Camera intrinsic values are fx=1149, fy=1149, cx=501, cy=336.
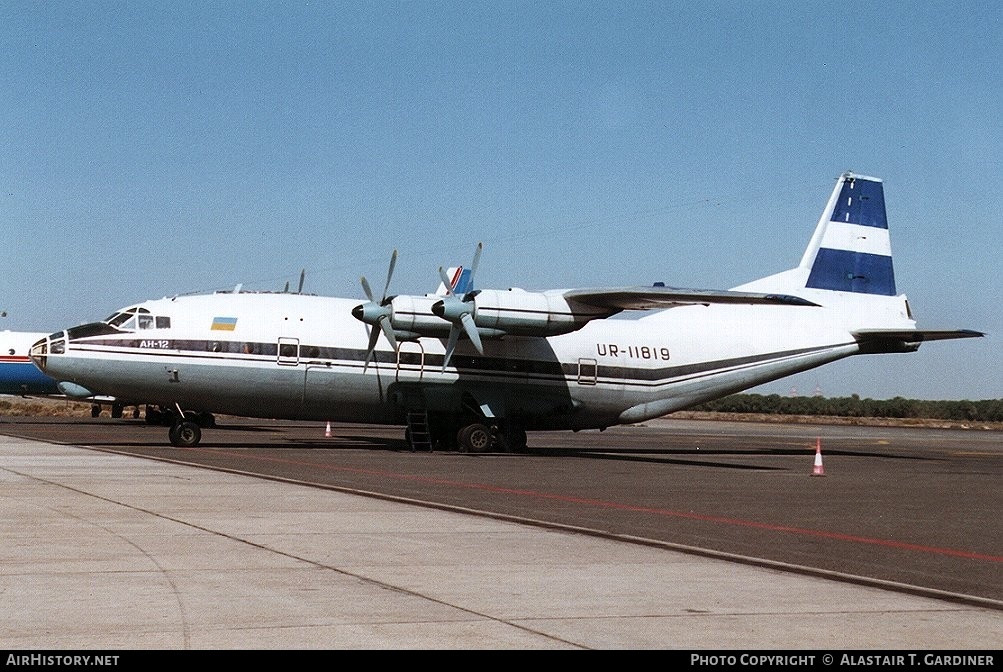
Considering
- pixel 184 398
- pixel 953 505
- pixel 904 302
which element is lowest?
pixel 953 505

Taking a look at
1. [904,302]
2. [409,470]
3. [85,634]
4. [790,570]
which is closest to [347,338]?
[409,470]

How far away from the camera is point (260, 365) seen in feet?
112

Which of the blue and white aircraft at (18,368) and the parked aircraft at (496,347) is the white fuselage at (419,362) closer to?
the parked aircraft at (496,347)

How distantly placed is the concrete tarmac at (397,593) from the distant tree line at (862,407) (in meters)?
106

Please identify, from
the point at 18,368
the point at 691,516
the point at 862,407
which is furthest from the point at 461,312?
the point at 862,407

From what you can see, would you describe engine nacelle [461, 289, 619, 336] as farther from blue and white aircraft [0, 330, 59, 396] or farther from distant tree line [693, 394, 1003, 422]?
distant tree line [693, 394, 1003, 422]

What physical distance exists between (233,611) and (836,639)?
4.35 meters

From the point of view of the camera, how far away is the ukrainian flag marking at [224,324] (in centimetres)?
3406

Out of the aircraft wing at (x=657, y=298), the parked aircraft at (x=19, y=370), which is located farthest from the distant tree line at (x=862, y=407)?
the aircraft wing at (x=657, y=298)

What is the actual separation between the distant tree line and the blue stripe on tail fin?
7689 centimetres

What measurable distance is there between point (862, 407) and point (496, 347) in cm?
8989

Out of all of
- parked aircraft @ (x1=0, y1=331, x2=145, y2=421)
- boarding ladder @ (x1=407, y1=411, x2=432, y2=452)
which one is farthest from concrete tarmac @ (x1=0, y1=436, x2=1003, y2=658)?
parked aircraft @ (x1=0, y1=331, x2=145, y2=421)
